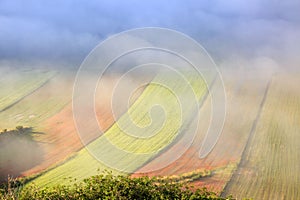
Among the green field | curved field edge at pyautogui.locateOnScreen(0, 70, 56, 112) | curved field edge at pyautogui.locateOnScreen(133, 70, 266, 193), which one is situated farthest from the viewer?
curved field edge at pyautogui.locateOnScreen(0, 70, 56, 112)

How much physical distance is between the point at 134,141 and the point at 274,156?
1161cm

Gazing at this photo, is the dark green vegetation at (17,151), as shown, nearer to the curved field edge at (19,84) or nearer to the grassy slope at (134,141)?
the grassy slope at (134,141)

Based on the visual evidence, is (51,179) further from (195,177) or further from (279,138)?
(279,138)

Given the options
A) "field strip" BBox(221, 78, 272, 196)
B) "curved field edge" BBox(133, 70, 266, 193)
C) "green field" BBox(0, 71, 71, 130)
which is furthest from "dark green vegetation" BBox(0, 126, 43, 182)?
"field strip" BBox(221, 78, 272, 196)

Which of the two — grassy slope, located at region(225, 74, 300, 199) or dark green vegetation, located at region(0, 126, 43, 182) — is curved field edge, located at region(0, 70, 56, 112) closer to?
dark green vegetation, located at region(0, 126, 43, 182)

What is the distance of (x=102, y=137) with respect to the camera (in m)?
33.4

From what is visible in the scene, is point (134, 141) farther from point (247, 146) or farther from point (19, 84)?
point (19, 84)

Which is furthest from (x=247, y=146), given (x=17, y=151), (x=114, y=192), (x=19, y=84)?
(x=19, y=84)

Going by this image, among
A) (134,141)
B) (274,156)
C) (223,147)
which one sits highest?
(134,141)

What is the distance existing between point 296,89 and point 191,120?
1689 centimetres

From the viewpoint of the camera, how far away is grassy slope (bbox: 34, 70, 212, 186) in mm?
29094

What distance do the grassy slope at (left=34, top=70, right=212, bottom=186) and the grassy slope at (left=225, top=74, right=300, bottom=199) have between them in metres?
6.67

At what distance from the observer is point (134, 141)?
3262 centimetres

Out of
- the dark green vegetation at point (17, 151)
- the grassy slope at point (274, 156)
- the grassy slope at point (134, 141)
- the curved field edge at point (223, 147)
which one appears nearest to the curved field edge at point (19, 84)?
the dark green vegetation at point (17, 151)
